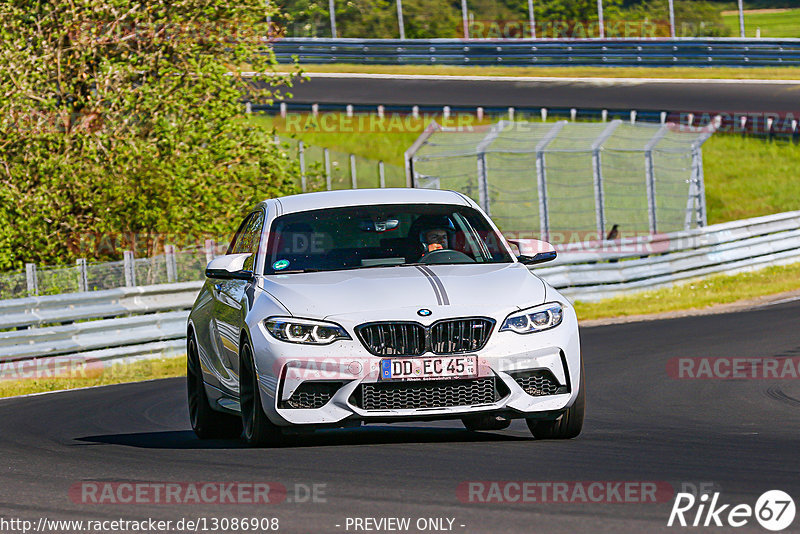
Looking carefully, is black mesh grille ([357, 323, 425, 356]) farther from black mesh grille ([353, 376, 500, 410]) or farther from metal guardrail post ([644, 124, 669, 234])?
metal guardrail post ([644, 124, 669, 234])

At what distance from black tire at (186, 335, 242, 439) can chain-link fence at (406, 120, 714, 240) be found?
12.7 m

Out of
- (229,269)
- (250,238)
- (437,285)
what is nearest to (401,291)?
(437,285)

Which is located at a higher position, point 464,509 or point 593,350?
point 464,509

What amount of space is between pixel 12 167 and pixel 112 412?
11.8 meters

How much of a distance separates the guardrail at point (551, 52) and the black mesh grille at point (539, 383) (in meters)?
37.4

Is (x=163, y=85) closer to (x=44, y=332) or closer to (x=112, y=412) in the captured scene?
(x=44, y=332)

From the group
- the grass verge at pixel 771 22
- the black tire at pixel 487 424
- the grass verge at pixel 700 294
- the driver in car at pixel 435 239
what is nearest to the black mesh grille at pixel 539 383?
the black tire at pixel 487 424

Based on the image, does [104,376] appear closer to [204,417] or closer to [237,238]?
[237,238]

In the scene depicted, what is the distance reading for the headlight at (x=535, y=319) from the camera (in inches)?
320

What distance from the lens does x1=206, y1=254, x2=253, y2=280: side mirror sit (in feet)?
29.5

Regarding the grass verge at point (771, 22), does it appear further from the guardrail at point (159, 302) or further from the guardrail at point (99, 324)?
the guardrail at point (99, 324)

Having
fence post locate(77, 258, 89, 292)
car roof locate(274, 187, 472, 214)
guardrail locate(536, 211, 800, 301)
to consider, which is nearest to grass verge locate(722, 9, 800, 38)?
guardrail locate(536, 211, 800, 301)

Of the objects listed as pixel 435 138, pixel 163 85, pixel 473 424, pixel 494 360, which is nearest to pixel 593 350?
pixel 473 424

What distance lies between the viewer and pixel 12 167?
916 inches
